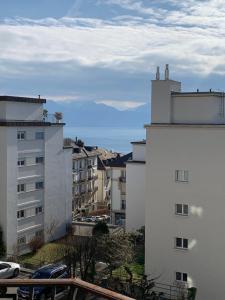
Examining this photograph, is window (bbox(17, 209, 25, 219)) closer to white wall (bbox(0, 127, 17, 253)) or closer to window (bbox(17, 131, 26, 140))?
white wall (bbox(0, 127, 17, 253))

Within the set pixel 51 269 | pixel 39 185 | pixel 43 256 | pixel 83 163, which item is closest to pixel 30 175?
pixel 39 185

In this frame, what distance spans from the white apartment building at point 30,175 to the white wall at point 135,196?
217 inches

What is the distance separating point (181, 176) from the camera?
21.6 m

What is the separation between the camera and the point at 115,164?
4912cm

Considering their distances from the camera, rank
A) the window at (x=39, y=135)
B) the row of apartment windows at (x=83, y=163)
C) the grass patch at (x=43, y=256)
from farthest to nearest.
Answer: the row of apartment windows at (x=83, y=163) → the window at (x=39, y=135) → the grass patch at (x=43, y=256)

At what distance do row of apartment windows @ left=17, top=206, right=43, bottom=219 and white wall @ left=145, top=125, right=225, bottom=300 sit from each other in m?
14.1

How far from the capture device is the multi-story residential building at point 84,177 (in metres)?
60.6

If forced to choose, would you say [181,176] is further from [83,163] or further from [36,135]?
[83,163]

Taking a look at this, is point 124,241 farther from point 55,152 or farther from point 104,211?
point 104,211

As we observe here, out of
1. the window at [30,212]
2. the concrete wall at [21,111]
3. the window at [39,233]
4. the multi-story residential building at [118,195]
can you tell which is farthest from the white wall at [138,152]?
the window at [39,233]

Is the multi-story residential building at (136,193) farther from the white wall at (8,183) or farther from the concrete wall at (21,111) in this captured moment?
the white wall at (8,183)

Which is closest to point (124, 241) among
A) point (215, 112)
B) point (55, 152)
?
point (215, 112)

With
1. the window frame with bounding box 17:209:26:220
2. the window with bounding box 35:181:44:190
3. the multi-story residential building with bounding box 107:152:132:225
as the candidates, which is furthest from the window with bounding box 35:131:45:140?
the multi-story residential building with bounding box 107:152:132:225

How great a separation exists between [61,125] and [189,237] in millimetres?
19272
